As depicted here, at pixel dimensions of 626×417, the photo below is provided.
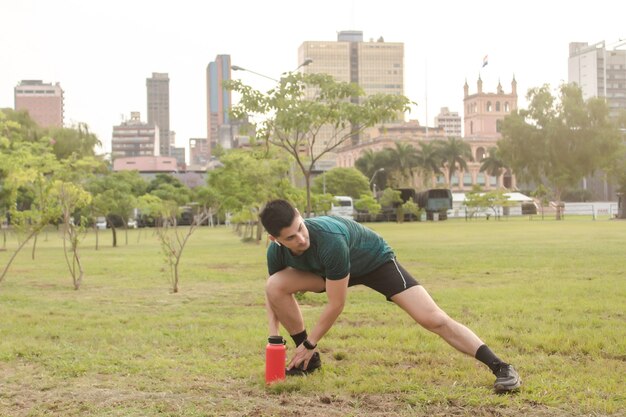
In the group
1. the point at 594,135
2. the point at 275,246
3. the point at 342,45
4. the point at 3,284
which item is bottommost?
the point at 3,284

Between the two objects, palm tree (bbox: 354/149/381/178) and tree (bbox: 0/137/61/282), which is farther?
palm tree (bbox: 354/149/381/178)

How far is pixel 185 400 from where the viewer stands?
4.68 meters

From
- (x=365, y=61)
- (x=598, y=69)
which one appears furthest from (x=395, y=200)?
(x=365, y=61)

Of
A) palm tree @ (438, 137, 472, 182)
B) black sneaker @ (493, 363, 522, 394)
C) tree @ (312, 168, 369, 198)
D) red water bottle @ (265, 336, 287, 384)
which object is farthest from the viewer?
palm tree @ (438, 137, 472, 182)

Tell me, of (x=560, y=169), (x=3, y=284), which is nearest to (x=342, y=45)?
(x=560, y=169)

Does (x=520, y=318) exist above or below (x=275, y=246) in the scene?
below

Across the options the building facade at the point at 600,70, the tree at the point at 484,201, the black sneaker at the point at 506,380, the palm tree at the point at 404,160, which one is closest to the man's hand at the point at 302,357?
the black sneaker at the point at 506,380

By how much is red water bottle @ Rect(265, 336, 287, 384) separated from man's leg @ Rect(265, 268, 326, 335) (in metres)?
0.21

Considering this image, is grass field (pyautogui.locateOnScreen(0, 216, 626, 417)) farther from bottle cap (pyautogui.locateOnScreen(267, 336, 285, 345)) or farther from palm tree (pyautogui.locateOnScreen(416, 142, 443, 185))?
palm tree (pyautogui.locateOnScreen(416, 142, 443, 185))

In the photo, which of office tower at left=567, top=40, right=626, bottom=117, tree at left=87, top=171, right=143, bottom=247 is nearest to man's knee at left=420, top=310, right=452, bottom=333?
tree at left=87, top=171, right=143, bottom=247

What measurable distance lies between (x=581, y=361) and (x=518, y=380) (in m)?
1.13

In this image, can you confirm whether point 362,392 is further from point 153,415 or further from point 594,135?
point 594,135

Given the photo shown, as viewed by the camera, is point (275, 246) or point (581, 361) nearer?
point (275, 246)

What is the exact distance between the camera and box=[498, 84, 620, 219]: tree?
189 ft
